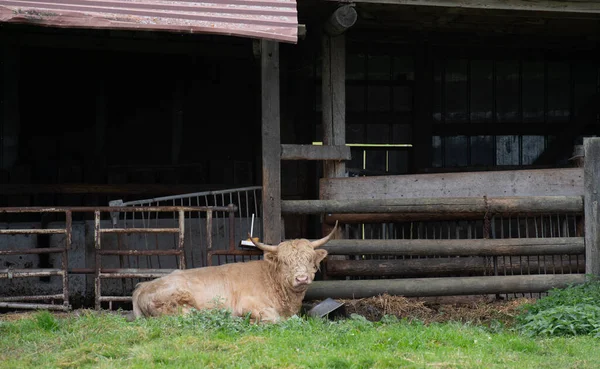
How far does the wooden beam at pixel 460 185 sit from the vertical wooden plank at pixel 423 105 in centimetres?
453

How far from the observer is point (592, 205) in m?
11.3

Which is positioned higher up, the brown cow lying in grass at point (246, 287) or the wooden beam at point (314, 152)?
the wooden beam at point (314, 152)

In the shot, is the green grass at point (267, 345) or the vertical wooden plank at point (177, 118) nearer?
the green grass at point (267, 345)

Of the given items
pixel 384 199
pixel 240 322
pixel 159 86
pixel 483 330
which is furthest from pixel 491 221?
pixel 159 86

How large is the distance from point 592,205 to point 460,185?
1.69m

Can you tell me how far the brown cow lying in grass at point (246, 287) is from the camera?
9.65 meters

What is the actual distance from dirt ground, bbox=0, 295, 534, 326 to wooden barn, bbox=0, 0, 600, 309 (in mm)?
186

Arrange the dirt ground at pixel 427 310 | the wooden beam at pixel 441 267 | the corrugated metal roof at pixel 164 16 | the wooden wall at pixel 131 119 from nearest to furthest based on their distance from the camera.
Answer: the corrugated metal roof at pixel 164 16
the dirt ground at pixel 427 310
the wooden beam at pixel 441 267
the wooden wall at pixel 131 119

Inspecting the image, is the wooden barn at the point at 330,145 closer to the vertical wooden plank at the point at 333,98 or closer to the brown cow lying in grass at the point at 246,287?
the vertical wooden plank at the point at 333,98

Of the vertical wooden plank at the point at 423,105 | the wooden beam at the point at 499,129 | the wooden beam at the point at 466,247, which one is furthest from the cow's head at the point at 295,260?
the wooden beam at the point at 499,129

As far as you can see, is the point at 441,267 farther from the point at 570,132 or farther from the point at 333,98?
the point at 570,132

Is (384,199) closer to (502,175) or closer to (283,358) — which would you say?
(502,175)

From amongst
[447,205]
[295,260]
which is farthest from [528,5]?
[295,260]

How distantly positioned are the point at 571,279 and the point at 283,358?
531 cm
